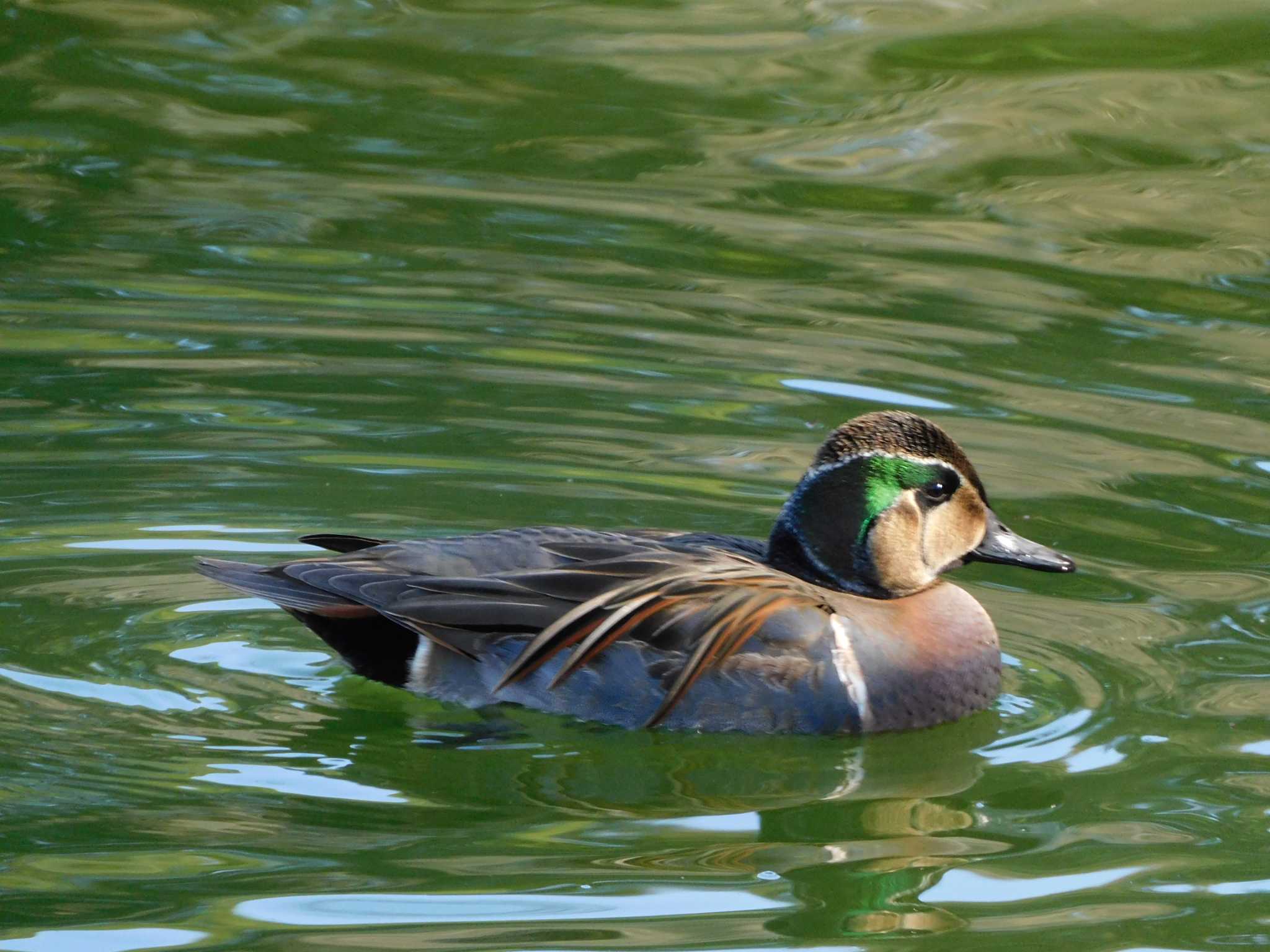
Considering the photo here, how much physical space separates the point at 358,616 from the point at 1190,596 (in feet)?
9.61

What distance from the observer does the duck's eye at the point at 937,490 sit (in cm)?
680

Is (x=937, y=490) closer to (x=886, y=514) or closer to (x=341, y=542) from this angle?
(x=886, y=514)

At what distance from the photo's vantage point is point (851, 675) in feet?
21.3

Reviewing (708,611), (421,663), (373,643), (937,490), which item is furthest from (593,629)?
(937,490)

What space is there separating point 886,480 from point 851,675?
66cm

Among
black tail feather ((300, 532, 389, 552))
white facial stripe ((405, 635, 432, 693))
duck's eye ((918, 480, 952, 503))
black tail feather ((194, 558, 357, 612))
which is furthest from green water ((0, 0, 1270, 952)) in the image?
duck's eye ((918, 480, 952, 503))

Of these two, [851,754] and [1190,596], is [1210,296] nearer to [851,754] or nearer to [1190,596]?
[1190,596]

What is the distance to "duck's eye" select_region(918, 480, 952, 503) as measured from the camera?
6801mm

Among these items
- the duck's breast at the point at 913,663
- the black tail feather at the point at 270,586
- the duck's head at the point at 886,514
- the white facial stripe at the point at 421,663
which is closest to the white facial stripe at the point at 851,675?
the duck's breast at the point at 913,663

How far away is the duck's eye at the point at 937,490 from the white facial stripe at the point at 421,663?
164 cm

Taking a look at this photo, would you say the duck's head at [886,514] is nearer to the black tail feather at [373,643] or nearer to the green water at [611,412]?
the green water at [611,412]

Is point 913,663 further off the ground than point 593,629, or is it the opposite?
point 593,629

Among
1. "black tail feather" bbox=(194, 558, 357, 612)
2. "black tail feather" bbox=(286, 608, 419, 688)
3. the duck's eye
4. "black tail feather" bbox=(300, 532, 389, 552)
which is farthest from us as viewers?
"black tail feather" bbox=(300, 532, 389, 552)

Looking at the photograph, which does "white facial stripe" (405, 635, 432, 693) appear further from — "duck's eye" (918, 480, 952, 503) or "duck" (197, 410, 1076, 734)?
"duck's eye" (918, 480, 952, 503)
